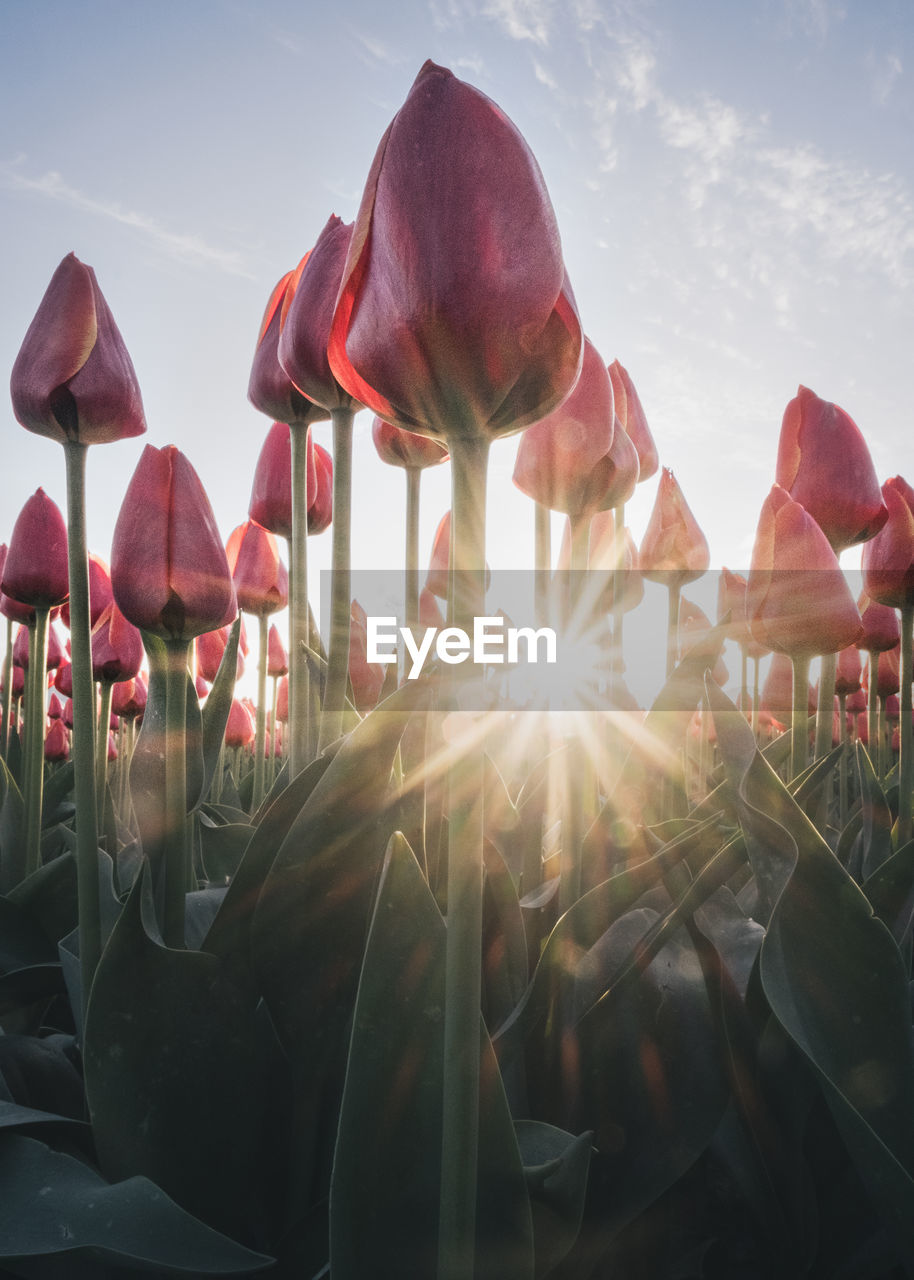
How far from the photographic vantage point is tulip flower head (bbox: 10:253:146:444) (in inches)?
36.4

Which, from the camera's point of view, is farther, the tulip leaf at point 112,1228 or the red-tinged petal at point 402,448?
the red-tinged petal at point 402,448

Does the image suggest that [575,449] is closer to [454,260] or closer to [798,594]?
[798,594]

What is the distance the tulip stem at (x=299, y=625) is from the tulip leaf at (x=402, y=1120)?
62 centimetres

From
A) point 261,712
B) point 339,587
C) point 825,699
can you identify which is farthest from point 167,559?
point 261,712

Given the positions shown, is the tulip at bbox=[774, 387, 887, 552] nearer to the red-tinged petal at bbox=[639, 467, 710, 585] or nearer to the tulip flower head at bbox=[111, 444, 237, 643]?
the red-tinged petal at bbox=[639, 467, 710, 585]

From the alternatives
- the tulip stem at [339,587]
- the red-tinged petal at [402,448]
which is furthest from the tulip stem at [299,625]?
the red-tinged petal at [402,448]

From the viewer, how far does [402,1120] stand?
0.54 m

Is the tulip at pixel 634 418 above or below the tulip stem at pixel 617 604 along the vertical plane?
above

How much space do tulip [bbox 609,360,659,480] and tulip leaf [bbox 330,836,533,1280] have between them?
38.6 inches

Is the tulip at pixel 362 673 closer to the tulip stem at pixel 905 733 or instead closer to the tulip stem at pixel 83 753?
the tulip stem at pixel 83 753

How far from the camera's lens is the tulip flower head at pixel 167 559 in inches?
38.3

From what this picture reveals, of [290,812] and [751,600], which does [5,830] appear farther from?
[751,600]

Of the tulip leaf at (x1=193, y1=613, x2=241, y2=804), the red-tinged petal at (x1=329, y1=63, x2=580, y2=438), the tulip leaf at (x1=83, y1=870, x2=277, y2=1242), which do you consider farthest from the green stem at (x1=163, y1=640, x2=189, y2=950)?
the red-tinged petal at (x1=329, y1=63, x2=580, y2=438)

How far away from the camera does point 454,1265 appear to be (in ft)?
1.56
